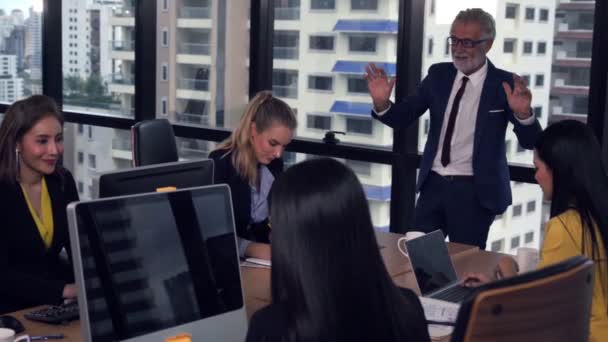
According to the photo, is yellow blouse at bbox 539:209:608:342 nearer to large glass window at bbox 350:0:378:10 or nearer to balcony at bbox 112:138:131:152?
large glass window at bbox 350:0:378:10

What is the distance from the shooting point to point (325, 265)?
1.58 meters

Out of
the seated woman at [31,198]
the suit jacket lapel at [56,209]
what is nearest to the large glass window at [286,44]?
the seated woman at [31,198]

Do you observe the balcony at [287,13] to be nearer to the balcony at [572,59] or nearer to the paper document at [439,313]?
the balcony at [572,59]

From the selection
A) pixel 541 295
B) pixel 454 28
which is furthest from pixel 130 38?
pixel 541 295

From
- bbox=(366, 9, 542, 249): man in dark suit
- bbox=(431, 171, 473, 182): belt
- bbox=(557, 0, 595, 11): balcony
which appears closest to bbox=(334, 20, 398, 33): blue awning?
bbox=(366, 9, 542, 249): man in dark suit

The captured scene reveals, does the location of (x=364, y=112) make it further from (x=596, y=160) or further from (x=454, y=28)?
(x=596, y=160)

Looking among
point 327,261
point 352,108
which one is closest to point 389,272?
point 327,261

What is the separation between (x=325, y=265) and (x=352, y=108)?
11.2ft

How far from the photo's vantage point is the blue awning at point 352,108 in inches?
193

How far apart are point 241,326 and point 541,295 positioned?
0.95 meters

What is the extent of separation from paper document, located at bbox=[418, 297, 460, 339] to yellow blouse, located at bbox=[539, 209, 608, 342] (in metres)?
0.30

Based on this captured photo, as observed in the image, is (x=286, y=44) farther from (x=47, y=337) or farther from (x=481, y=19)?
(x=47, y=337)

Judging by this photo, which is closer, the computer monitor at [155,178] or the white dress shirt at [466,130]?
the computer monitor at [155,178]

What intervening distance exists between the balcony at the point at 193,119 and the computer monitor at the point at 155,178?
2.95 metres
